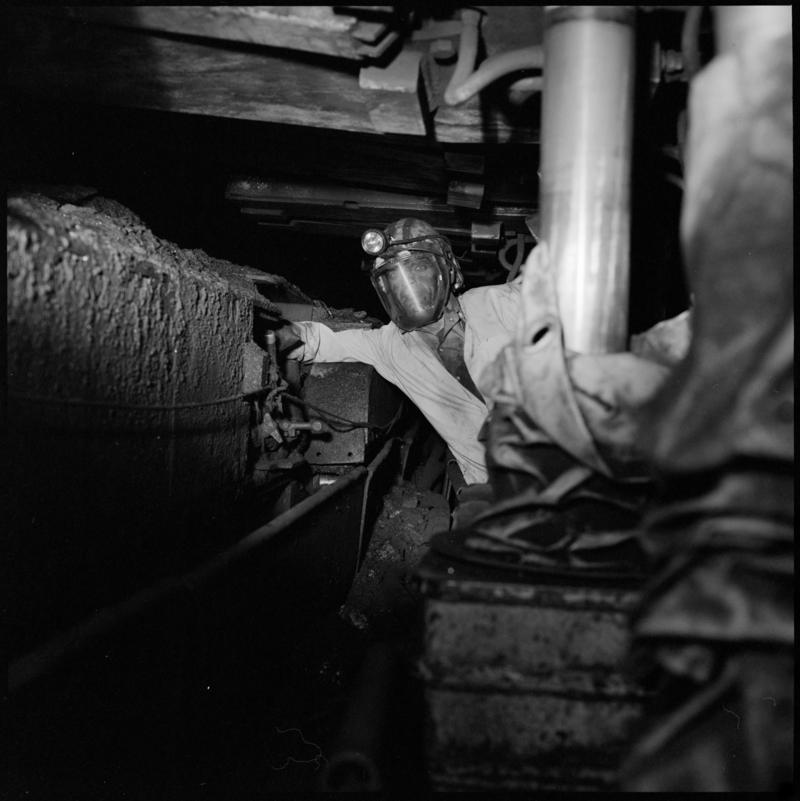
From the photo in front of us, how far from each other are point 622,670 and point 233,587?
137 cm

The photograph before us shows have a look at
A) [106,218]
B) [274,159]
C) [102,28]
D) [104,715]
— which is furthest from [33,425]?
[274,159]

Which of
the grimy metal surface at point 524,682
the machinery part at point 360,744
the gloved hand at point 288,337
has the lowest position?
the machinery part at point 360,744

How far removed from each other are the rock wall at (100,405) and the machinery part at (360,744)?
82 cm

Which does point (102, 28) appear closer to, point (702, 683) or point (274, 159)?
point (274, 159)

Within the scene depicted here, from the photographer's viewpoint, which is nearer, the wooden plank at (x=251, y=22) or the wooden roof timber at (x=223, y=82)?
the wooden plank at (x=251, y=22)

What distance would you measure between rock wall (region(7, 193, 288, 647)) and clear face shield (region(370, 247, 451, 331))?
1.41m

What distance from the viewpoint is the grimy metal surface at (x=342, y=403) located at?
3.28 meters

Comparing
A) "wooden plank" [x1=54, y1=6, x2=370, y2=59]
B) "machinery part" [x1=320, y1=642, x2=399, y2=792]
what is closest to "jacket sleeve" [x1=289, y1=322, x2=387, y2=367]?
"wooden plank" [x1=54, y1=6, x2=370, y2=59]

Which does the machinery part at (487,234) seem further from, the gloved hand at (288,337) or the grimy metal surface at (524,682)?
the grimy metal surface at (524,682)

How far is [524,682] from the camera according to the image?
3.63 ft

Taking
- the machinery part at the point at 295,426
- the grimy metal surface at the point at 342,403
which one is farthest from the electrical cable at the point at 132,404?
the grimy metal surface at the point at 342,403

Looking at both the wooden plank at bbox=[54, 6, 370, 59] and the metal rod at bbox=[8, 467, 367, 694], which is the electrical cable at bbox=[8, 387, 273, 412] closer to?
the metal rod at bbox=[8, 467, 367, 694]

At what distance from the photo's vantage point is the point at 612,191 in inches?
49.3

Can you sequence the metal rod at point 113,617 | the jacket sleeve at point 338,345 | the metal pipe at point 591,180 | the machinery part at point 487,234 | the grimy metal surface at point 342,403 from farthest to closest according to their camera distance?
the machinery part at point 487,234 → the jacket sleeve at point 338,345 → the grimy metal surface at point 342,403 → the metal pipe at point 591,180 → the metal rod at point 113,617
